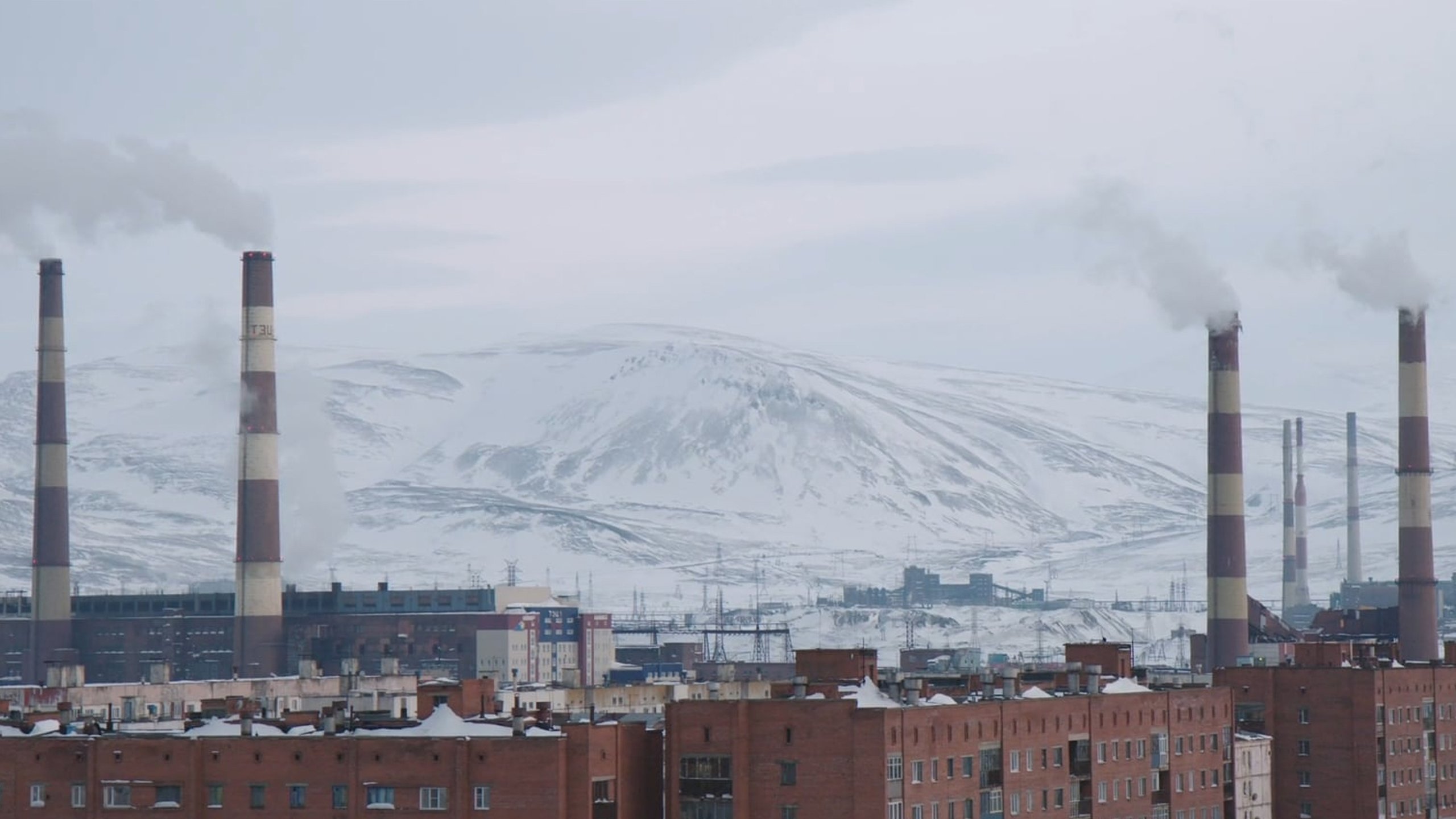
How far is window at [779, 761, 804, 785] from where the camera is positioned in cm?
4625

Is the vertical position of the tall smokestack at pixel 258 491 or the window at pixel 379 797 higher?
the tall smokestack at pixel 258 491

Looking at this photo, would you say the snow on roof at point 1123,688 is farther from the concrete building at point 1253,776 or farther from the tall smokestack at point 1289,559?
the tall smokestack at point 1289,559

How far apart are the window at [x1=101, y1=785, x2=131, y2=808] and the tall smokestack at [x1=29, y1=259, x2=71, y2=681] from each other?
225 feet

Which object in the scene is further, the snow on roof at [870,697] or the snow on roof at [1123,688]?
the snow on roof at [1123,688]

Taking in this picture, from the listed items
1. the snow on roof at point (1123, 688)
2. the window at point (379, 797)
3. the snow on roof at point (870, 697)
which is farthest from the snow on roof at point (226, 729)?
the snow on roof at point (1123, 688)

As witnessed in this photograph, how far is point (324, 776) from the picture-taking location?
1796 inches

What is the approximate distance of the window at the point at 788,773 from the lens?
1821 inches

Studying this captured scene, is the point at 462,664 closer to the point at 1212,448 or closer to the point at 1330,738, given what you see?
the point at 1212,448

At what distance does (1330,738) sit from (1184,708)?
272 inches

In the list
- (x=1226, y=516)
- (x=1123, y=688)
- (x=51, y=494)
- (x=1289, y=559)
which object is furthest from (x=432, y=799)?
(x=1289, y=559)

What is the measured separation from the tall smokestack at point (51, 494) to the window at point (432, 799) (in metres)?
71.0

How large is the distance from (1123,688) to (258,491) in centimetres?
5912

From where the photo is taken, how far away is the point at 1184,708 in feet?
193

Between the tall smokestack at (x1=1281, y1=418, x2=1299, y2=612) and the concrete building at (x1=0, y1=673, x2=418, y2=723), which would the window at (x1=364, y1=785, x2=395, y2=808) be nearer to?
the concrete building at (x1=0, y1=673, x2=418, y2=723)
